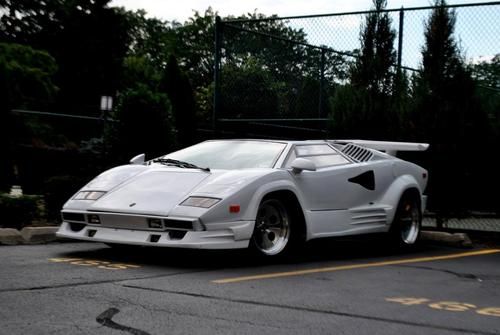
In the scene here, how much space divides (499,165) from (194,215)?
5.21 metres

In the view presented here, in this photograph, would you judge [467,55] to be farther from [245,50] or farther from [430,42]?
[245,50]

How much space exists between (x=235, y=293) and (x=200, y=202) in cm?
159

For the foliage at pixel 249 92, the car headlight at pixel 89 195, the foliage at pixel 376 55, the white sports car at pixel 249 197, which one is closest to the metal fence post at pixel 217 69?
the foliage at pixel 249 92

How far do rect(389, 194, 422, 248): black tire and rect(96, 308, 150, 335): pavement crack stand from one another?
5277mm

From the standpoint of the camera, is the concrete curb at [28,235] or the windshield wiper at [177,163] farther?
the concrete curb at [28,235]

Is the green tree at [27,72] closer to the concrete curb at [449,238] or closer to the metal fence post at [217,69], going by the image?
the metal fence post at [217,69]

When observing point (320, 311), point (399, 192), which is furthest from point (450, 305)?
point (399, 192)

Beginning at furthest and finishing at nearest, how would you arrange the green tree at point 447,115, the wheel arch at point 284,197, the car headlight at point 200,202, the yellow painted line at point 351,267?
the green tree at point 447,115
the wheel arch at point 284,197
the car headlight at point 200,202
the yellow painted line at point 351,267

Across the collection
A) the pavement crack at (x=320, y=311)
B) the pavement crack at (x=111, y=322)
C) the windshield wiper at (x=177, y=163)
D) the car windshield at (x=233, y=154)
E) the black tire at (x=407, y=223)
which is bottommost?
the pavement crack at (x=320, y=311)

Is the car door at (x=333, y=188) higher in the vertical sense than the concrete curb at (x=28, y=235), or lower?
higher

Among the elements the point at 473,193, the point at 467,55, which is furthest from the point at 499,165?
the point at 467,55

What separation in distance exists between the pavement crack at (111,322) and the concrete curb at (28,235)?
12.6ft

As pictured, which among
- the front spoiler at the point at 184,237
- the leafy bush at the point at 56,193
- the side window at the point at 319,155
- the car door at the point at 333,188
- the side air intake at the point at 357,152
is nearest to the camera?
the front spoiler at the point at 184,237

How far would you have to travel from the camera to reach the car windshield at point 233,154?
8.32 meters
